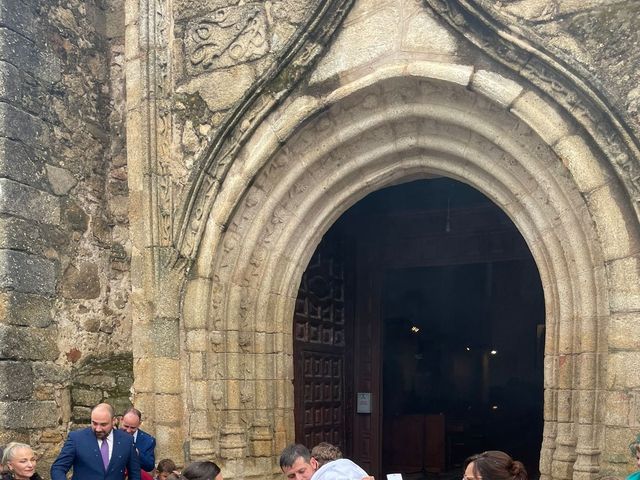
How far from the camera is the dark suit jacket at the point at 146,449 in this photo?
461 centimetres

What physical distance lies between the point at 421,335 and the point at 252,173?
6.47 m

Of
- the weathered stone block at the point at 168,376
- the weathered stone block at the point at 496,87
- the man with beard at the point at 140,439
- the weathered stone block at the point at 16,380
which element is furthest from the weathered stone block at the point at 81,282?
the weathered stone block at the point at 496,87

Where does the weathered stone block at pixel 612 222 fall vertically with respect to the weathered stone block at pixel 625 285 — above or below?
above

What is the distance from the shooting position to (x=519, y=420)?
1085 cm

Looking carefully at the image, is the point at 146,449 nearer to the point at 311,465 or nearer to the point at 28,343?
the point at 28,343

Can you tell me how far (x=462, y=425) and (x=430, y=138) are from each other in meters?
6.27

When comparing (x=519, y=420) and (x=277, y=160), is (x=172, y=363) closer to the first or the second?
(x=277, y=160)

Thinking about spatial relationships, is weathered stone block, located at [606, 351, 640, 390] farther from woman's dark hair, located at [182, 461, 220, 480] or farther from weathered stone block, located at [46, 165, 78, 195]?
weathered stone block, located at [46, 165, 78, 195]

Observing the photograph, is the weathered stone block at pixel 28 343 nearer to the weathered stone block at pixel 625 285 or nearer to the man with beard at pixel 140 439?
the man with beard at pixel 140 439

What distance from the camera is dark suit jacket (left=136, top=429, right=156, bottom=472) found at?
15.1 feet

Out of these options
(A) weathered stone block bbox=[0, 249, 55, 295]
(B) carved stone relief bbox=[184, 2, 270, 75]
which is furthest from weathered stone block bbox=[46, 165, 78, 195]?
(B) carved stone relief bbox=[184, 2, 270, 75]

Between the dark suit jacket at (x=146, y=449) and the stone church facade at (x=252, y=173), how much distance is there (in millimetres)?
295

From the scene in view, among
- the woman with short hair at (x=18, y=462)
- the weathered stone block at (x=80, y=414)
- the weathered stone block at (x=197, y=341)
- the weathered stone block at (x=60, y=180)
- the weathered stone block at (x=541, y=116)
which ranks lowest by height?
the weathered stone block at (x=80, y=414)

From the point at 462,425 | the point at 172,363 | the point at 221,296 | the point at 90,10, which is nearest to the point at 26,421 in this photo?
the point at 172,363
